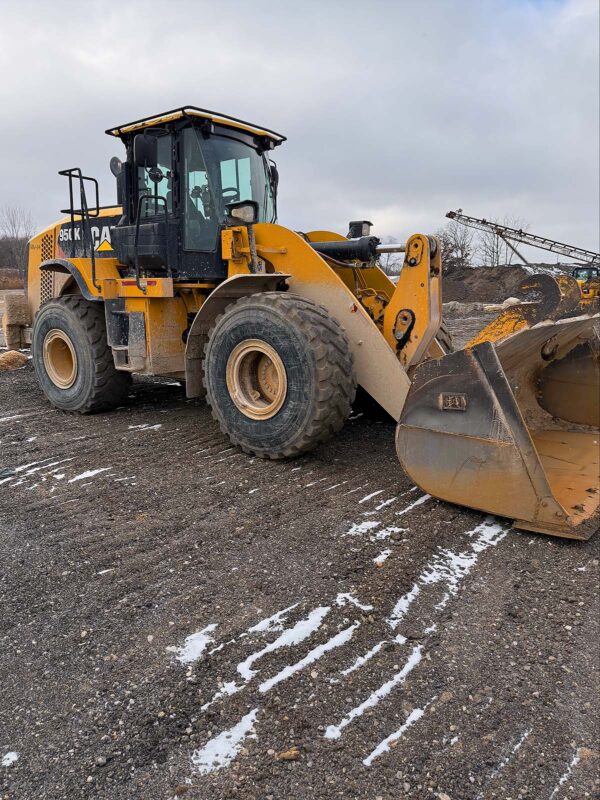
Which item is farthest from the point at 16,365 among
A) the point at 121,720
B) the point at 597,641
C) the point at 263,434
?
the point at 597,641

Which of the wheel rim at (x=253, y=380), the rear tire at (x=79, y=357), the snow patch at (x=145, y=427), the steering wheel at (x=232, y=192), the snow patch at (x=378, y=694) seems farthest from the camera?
the rear tire at (x=79, y=357)

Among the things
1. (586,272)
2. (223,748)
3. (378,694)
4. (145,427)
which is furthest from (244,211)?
(586,272)

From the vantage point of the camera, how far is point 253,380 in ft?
15.1

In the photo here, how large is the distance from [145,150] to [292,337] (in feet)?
6.83

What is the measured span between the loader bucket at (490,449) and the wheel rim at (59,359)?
3886 mm

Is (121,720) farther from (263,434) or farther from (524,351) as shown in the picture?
(524,351)

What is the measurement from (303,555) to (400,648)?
820mm

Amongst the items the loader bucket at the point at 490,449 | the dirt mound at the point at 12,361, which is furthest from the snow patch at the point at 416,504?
the dirt mound at the point at 12,361

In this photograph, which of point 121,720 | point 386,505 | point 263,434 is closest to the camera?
point 121,720

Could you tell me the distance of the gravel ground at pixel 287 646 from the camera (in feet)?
6.01

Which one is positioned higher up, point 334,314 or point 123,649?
point 334,314

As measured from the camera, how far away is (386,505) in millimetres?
3691

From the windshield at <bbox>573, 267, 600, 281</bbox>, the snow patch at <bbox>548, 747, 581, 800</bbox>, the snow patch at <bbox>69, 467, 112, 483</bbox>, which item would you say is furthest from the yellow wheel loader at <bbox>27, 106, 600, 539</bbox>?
the windshield at <bbox>573, 267, 600, 281</bbox>

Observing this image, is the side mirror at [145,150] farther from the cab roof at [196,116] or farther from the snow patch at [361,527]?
the snow patch at [361,527]
